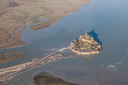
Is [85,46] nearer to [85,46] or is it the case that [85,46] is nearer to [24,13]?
[85,46]

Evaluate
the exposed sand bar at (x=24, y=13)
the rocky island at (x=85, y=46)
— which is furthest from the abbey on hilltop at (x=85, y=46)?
the exposed sand bar at (x=24, y=13)

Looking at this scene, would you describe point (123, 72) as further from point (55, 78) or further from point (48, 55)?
point (48, 55)

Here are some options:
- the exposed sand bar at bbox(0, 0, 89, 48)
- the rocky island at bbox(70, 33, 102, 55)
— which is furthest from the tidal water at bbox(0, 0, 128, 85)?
the exposed sand bar at bbox(0, 0, 89, 48)

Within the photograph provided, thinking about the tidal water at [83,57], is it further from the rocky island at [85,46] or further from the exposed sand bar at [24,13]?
the exposed sand bar at [24,13]

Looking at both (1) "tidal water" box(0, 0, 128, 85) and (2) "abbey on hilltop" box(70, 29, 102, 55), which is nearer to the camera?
(1) "tidal water" box(0, 0, 128, 85)

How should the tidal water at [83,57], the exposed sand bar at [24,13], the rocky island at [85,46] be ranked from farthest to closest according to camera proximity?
the exposed sand bar at [24,13] → the rocky island at [85,46] → the tidal water at [83,57]

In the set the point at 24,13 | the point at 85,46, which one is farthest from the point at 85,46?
the point at 24,13

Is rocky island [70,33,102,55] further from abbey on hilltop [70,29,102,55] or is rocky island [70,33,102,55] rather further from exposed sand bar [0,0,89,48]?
exposed sand bar [0,0,89,48]

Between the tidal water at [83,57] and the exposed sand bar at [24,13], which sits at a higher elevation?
the exposed sand bar at [24,13]
